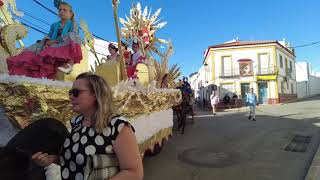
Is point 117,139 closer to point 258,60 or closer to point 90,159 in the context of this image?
point 90,159

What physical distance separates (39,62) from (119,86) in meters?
0.99

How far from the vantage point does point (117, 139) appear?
78.3 inches

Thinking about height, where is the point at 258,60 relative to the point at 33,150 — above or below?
above

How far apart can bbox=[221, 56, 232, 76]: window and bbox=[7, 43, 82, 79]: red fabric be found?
104ft

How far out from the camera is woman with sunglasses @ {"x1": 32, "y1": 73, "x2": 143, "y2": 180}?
6.42 feet

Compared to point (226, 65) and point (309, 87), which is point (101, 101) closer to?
point (226, 65)

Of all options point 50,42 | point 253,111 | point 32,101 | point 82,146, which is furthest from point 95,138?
point 253,111

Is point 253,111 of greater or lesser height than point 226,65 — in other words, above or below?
below

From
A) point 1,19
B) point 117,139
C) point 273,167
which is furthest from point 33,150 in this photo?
point 273,167

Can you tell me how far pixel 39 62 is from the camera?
376cm

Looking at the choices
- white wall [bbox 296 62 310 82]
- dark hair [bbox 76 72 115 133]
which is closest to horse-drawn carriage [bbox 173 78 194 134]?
dark hair [bbox 76 72 115 133]

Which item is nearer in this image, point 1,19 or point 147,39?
point 1,19

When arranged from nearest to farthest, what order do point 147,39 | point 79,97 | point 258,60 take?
point 79,97
point 147,39
point 258,60

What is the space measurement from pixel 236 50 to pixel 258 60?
8.03 ft
